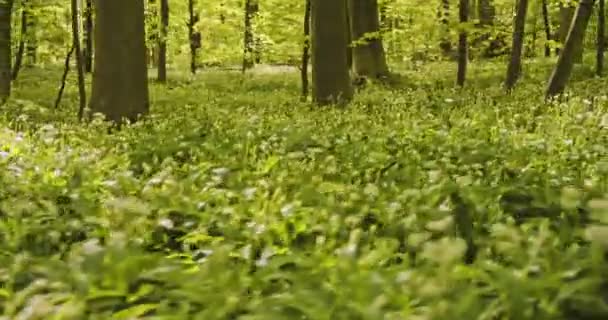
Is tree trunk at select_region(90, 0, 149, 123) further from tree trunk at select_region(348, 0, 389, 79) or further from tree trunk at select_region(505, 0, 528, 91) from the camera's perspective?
tree trunk at select_region(348, 0, 389, 79)

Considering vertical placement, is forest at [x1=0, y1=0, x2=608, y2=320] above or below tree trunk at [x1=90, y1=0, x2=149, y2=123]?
below

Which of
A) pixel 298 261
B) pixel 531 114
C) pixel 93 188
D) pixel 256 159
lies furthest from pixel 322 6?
pixel 298 261

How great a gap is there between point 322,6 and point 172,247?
963 cm

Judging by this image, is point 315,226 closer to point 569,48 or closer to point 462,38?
point 569,48

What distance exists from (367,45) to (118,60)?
33.1 ft

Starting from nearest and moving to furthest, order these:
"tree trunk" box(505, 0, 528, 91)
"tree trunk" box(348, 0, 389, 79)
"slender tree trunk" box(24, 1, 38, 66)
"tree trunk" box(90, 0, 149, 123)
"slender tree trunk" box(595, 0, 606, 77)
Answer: "tree trunk" box(90, 0, 149, 123), "tree trunk" box(505, 0, 528, 91), "slender tree trunk" box(595, 0, 606, 77), "slender tree trunk" box(24, 1, 38, 66), "tree trunk" box(348, 0, 389, 79)

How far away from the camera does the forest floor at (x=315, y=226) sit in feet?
8.36

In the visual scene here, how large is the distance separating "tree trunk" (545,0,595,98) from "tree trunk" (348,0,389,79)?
9.03 meters

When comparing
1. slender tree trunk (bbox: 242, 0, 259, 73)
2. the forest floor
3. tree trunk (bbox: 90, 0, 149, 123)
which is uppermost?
slender tree trunk (bbox: 242, 0, 259, 73)

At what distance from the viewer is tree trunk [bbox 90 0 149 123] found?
35.6 ft

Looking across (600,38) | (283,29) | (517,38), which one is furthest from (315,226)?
(283,29)

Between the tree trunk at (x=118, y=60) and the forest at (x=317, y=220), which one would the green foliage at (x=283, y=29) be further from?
the forest at (x=317, y=220)

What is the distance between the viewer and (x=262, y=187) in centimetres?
458

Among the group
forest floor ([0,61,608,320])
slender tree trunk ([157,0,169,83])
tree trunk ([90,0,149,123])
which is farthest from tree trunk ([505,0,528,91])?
slender tree trunk ([157,0,169,83])
